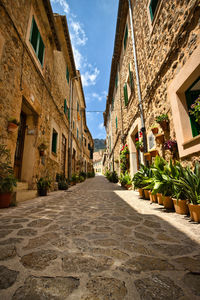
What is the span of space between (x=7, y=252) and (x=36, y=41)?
6.32m

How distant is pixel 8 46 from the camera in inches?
134

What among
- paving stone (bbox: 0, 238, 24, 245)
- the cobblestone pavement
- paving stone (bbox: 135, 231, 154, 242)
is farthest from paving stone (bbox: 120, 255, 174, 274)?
paving stone (bbox: 0, 238, 24, 245)

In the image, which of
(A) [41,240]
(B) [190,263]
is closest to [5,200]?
(A) [41,240]

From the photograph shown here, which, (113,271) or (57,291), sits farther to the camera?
(113,271)

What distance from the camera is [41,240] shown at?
58.2 inches

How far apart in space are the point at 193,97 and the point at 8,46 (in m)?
4.51

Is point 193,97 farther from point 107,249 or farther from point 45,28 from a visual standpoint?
point 45,28

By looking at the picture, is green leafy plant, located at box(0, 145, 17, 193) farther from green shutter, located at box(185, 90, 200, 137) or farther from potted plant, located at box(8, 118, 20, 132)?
green shutter, located at box(185, 90, 200, 137)

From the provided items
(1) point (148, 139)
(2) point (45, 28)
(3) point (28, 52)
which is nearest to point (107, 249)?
(1) point (148, 139)

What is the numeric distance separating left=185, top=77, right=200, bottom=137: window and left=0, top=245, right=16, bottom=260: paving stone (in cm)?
342

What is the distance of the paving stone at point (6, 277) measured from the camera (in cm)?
87

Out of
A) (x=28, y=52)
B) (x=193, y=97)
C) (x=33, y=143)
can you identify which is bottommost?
(x=33, y=143)

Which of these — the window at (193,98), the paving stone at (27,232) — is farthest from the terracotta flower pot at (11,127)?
the window at (193,98)

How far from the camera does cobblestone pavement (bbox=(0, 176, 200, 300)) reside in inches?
32.5
